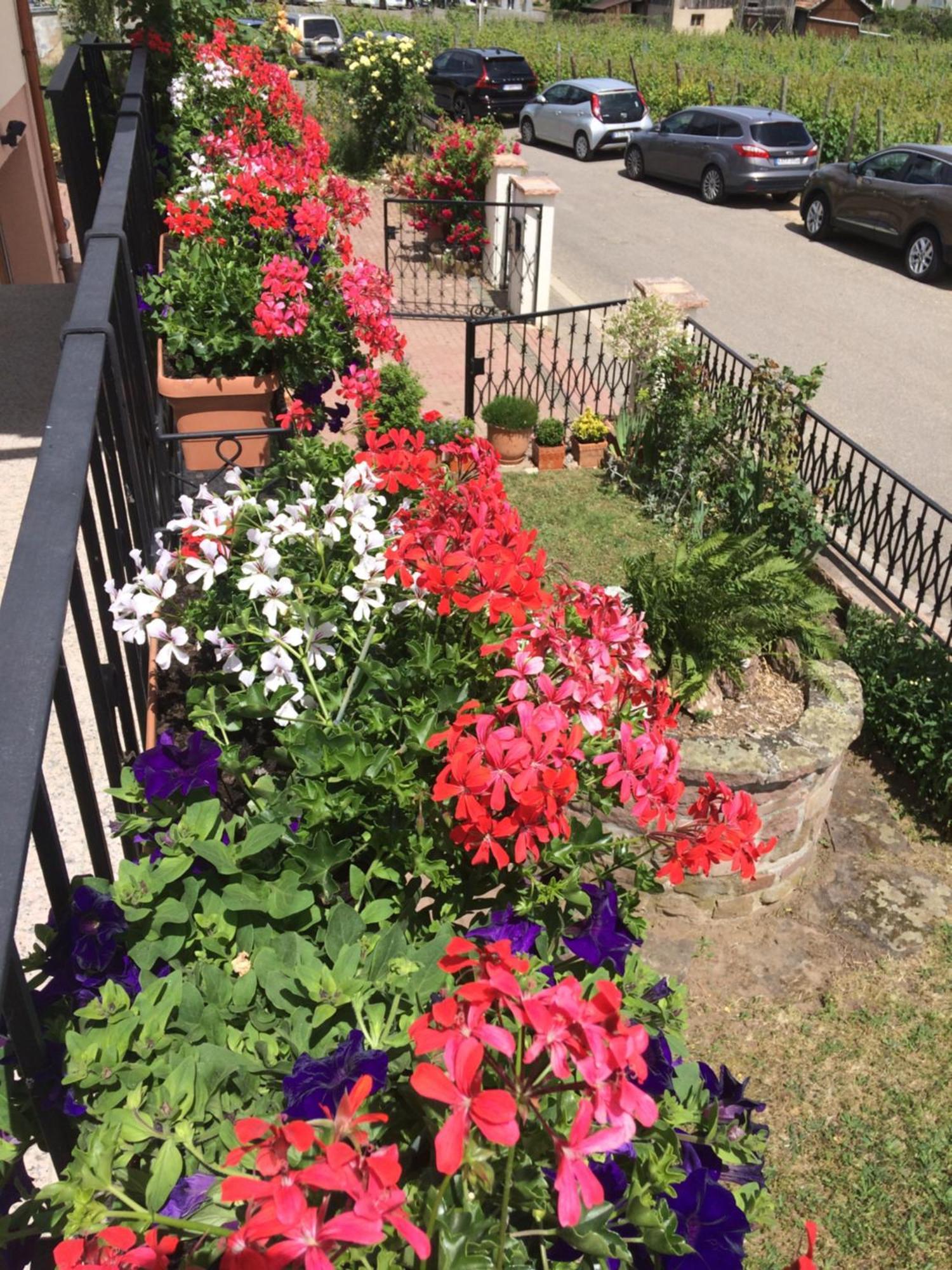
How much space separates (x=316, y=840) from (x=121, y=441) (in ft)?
3.80

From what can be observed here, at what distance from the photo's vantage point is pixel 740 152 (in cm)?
1739

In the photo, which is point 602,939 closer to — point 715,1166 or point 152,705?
point 715,1166

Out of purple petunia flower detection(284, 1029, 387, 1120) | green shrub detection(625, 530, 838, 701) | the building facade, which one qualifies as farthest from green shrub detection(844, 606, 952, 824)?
the building facade

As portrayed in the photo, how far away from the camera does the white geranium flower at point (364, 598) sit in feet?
6.09

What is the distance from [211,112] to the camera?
566cm

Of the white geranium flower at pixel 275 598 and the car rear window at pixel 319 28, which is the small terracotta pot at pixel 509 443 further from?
the car rear window at pixel 319 28

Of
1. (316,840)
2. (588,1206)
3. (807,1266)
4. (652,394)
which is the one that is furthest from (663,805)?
(652,394)

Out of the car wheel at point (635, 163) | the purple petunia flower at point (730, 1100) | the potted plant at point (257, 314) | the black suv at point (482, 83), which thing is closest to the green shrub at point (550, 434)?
the potted plant at point (257, 314)

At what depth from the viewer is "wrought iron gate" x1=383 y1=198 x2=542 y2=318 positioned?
12.2m

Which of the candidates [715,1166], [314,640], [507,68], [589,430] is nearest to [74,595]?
[314,640]

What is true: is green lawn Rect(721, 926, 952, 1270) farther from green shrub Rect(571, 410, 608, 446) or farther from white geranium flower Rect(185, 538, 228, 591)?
green shrub Rect(571, 410, 608, 446)

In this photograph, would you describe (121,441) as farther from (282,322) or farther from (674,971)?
(674,971)

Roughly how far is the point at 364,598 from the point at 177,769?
0.44 meters

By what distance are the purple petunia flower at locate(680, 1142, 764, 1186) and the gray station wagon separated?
60.0ft
